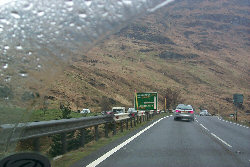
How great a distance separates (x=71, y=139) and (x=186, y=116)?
19989 mm

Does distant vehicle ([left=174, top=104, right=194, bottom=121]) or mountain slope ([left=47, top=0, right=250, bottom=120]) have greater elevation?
mountain slope ([left=47, top=0, right=250, bottom=120])

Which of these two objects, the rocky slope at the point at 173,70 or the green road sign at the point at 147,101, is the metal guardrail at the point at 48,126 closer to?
the rocky slope at the point at 173,70

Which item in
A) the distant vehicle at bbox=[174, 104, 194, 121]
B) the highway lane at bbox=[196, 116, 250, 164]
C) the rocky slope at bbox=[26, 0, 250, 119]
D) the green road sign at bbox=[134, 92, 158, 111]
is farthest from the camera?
the rocky slope at bbox=[26, 0, 250, 119]

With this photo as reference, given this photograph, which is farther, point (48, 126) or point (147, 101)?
point (147, 101)

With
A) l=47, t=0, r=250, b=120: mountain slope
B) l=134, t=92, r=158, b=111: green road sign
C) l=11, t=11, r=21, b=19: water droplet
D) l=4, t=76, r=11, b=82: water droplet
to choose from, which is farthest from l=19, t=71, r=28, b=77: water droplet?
l=134, t=92, r=158, b=111: green road sign

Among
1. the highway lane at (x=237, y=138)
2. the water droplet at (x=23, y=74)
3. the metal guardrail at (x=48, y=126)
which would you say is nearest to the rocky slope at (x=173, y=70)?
the highway lane at (x=237, y=138)

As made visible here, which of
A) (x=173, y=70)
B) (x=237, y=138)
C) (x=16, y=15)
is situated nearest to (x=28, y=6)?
(x=16, y=15)

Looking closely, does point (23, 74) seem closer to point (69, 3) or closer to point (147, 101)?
point (69, 3)

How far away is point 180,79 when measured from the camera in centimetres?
9712

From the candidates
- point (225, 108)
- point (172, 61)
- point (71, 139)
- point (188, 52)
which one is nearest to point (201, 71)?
point (172, 61)

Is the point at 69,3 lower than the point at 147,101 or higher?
lower

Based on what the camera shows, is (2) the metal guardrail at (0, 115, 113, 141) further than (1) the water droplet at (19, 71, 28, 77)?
Yes

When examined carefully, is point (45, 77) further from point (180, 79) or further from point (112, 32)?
point (180, 79)

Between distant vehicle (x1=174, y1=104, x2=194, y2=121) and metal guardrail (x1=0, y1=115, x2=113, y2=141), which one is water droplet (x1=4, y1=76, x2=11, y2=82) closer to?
metal guardrail (x1=0, y1=115, x2=113, y2=141)
